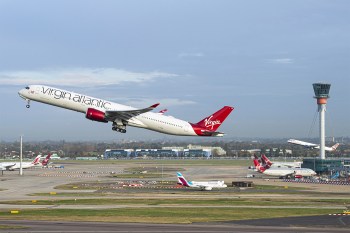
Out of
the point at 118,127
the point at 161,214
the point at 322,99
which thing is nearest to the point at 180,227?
the point at 161,214

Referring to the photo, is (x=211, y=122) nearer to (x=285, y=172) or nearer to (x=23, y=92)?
(x=23, y=92)

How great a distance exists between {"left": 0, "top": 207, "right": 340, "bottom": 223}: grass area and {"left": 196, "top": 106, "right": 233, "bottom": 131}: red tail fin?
10187mm

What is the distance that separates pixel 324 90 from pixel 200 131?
4600 inches

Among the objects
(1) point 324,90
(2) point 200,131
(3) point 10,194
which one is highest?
(1) point 324,90

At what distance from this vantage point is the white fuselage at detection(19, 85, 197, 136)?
226 feet

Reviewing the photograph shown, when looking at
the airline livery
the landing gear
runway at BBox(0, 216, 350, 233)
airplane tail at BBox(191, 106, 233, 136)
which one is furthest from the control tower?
runway at BBox(0, 216, 350, 233)

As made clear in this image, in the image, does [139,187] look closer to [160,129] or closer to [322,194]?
[322,194]

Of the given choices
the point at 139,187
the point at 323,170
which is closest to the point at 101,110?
the point at 139,187

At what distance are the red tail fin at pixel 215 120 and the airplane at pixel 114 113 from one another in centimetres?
83

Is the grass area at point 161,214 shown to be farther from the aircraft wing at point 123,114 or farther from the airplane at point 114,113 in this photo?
the aircraft wing at point 123,114

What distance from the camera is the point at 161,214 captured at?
63406 millimetres

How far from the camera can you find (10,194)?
9325 cm

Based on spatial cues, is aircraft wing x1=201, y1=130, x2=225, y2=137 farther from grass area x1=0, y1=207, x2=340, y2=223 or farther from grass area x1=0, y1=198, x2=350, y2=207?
grass area x1=0, y1=198, x2=350, y2=207

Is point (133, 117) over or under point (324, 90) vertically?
under
